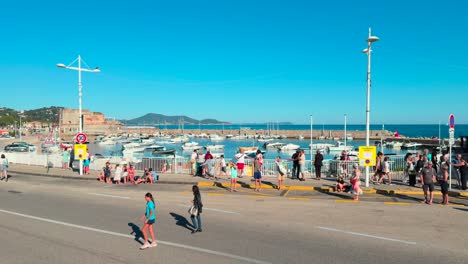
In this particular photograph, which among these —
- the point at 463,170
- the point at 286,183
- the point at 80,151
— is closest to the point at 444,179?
the point at 463,170

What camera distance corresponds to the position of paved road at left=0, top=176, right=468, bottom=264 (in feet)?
28.8

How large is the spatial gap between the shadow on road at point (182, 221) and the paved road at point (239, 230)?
3 cm

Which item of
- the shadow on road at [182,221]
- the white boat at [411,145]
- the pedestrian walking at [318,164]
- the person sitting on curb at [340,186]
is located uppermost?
the pedestrian walking at [318,164]

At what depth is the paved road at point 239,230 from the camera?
346 inches

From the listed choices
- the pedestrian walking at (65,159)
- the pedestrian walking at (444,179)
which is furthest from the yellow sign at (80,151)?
the pedestrian walking at (444,179)

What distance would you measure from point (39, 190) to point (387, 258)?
17996mm

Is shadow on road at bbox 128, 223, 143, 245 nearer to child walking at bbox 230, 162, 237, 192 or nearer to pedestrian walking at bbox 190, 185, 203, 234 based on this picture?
pedestrian walking at bbox 190, 185, 203, 234

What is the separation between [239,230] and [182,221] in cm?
231

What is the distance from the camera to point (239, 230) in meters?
11.2

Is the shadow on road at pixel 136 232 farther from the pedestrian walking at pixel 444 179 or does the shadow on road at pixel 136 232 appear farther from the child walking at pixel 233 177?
the pedestrian walking at pixel 444 179

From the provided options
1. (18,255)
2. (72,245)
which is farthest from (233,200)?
(18,255)

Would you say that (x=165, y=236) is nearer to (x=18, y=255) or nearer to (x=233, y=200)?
(x=18, y=255)

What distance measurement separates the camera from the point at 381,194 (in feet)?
56.7

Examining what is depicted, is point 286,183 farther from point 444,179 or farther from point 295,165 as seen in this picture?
point 444,179
